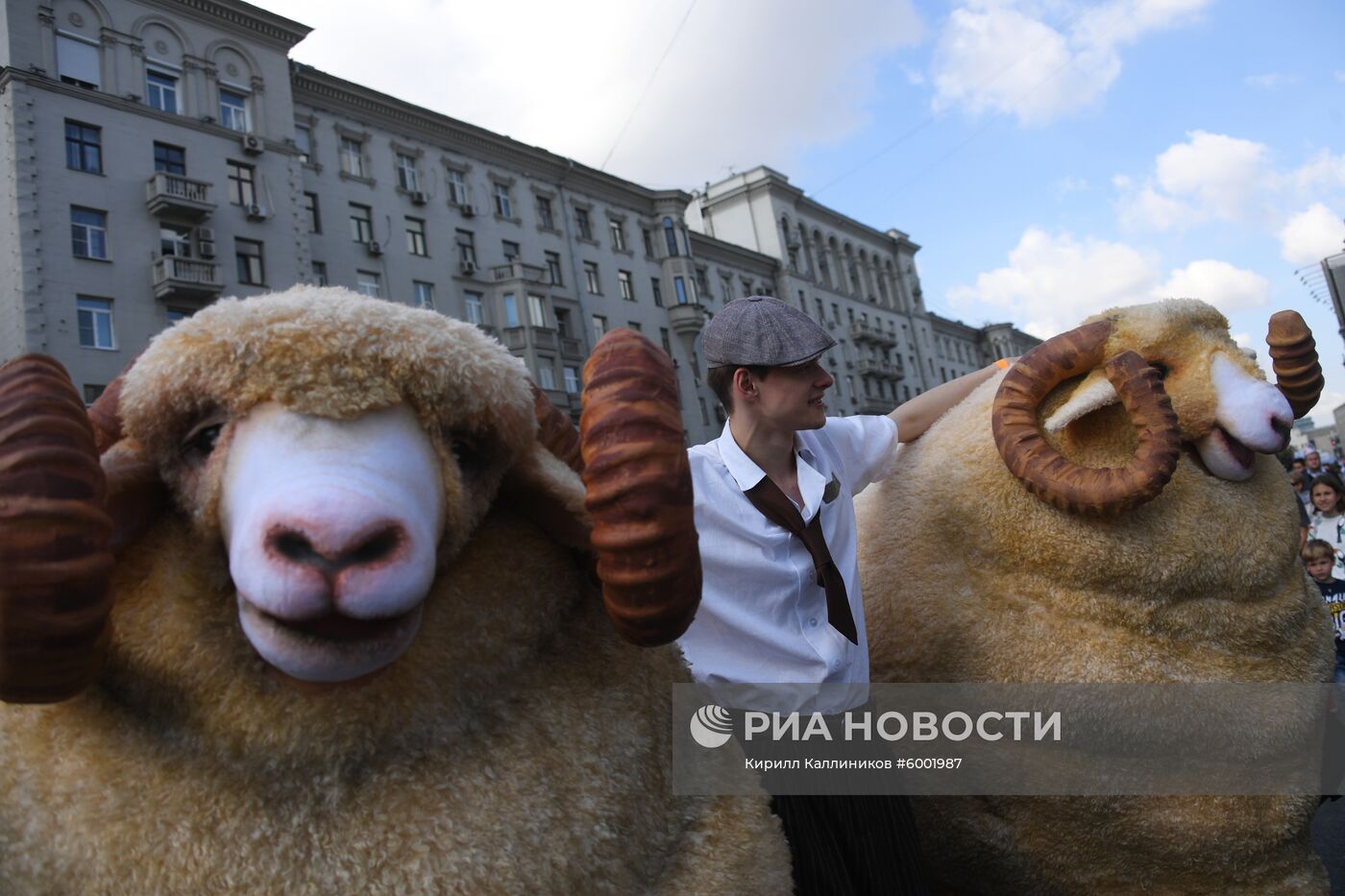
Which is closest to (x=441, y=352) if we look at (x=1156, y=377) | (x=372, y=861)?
(x=372, y=861)

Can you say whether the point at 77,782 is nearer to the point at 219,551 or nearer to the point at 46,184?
the point at 219,551

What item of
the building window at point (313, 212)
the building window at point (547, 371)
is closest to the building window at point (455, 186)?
the building window at point (313, 212)

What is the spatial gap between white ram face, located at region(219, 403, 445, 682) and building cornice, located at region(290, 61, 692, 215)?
23.2 m

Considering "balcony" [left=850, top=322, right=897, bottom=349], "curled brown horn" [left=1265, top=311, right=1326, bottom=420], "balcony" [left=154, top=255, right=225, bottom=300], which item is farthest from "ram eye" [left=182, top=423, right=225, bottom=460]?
"balcony" [left=850, top=322, right=897, bottom=349]

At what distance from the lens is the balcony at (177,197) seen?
1703cm

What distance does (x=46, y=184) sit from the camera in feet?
52.5

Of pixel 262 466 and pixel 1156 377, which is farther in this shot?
pixel 1156 377

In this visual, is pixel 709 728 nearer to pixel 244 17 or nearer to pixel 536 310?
pixel 244 17

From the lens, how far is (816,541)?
188cm

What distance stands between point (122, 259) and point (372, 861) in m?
19.0

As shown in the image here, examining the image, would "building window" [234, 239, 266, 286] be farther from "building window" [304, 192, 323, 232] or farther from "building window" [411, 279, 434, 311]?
"building window" [411, 279, 434, 311]

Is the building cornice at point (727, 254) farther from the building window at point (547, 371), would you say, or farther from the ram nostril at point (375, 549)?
the ram nostril at point (375, 549)

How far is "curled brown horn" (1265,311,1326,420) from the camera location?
2.24 metres

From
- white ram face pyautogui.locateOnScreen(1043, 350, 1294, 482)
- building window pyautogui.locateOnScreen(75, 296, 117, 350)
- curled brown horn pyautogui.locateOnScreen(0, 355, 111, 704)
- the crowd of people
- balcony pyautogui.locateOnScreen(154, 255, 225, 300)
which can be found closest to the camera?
curled brown horn pyautogui.locateOnScreen(0, 355, 111, 704)
